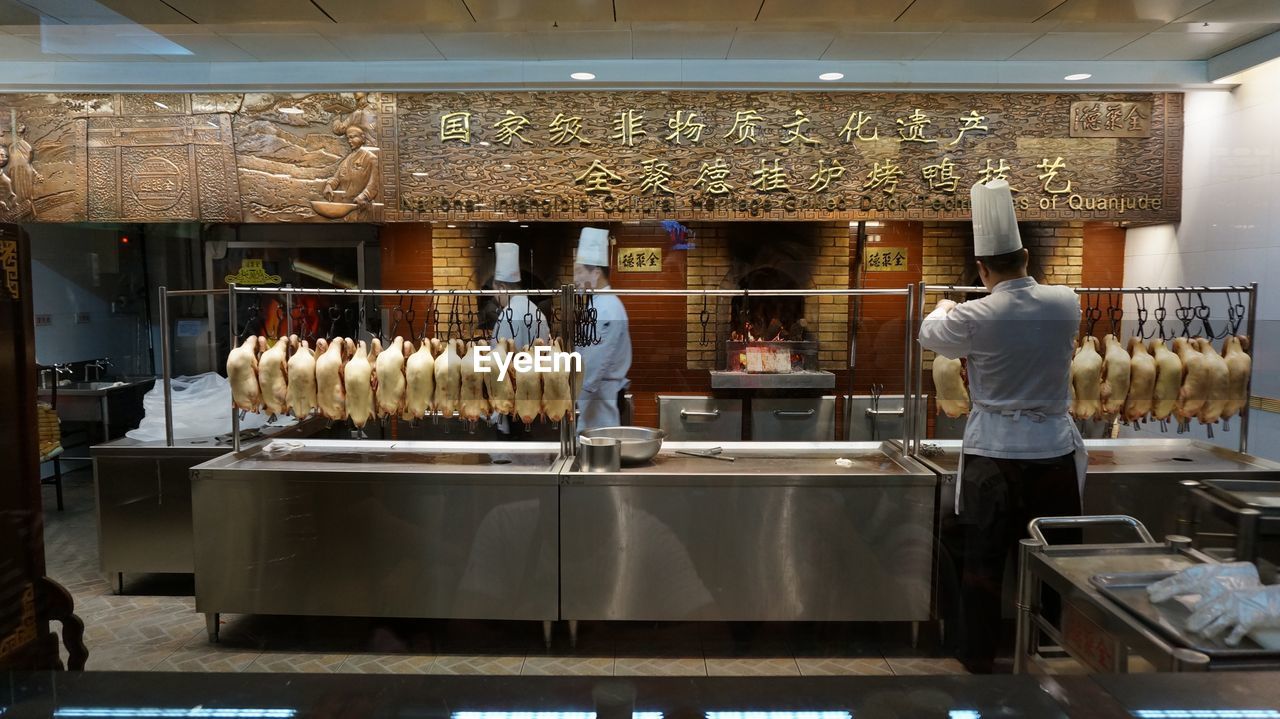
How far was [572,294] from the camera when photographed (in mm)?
2252

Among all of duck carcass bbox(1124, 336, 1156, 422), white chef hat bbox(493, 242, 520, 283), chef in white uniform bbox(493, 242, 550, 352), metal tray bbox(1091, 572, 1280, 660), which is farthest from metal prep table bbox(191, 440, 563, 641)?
duck carcass bbox(1124, 336, 1156, 422)

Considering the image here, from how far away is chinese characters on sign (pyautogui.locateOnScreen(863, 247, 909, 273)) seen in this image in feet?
5.65

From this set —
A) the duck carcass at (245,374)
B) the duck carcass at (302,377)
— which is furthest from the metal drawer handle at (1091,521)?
the duck carcass at (245,374)

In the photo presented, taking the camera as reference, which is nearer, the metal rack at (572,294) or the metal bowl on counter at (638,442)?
the metal rack at (572,294)

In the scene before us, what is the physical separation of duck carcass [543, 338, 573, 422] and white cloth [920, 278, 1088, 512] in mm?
1153

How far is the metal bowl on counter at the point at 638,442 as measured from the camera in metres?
2.43

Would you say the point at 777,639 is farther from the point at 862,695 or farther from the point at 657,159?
the point at 657,159

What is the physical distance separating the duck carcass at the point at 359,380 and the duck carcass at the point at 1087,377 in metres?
2.12

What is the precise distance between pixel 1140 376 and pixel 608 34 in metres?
1.67

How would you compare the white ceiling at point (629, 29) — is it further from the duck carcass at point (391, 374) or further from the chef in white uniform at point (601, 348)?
the duck carcass at point (391, 374)

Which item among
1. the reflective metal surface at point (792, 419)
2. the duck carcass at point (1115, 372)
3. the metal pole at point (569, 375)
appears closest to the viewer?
the duck carcass at point (1115, 372)

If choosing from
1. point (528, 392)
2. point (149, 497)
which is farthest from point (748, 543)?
point (149, 497)

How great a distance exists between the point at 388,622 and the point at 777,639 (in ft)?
4.27

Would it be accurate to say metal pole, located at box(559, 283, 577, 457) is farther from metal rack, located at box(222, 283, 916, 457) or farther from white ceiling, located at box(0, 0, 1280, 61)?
white ceiling, located at box(0, 0, 1280, 61)
